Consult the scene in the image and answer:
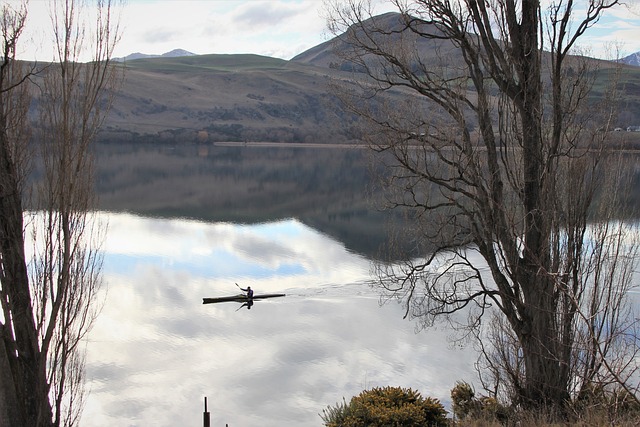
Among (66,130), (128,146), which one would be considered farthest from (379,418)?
(128,146)

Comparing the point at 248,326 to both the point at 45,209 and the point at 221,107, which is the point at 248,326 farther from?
the point at 221,107

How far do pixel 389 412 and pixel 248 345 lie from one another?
896 centimetres

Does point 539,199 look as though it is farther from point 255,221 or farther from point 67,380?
point 255,221

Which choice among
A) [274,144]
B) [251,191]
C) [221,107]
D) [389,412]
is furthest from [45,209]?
[221,107]

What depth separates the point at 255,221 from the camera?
36594mm

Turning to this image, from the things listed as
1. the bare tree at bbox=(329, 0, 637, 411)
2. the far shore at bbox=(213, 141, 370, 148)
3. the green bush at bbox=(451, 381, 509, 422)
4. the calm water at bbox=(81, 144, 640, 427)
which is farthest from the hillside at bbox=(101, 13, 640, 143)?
the green bush at bbox=(451, 381, 509, 422)

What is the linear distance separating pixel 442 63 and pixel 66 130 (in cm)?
691

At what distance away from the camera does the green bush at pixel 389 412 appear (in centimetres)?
898

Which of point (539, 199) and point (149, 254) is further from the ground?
point (539, 199)

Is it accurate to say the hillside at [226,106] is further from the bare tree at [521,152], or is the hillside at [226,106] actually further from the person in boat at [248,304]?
the bare tree at [521,152]

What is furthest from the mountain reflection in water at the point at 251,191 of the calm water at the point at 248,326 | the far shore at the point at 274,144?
the far shore at the point at 274,144

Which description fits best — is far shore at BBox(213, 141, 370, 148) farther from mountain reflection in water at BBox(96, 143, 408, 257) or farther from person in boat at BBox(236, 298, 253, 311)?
person in boat at BBox(236, 298, 253, 311)

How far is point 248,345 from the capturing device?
17516 mm

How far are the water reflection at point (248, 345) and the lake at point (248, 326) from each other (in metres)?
0.04
